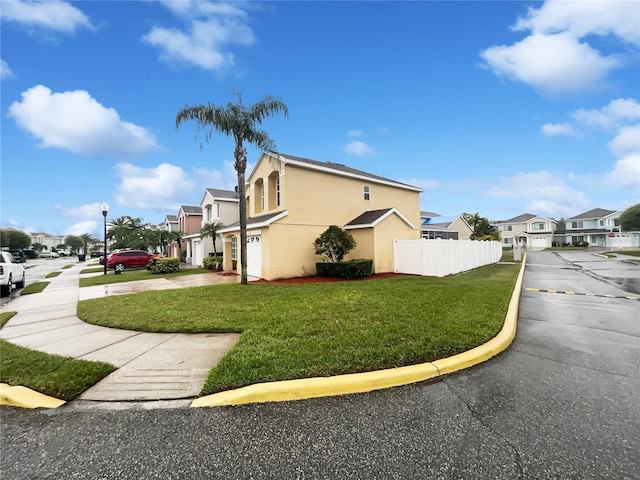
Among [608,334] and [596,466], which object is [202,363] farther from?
[608,334]

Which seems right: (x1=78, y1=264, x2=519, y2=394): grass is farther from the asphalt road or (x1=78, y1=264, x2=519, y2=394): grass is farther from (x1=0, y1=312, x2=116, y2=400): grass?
(x1=0, y1=312, x2=116, y2=400): grass

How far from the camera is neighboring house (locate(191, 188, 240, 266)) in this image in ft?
83.7

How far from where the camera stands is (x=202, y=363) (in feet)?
14.5

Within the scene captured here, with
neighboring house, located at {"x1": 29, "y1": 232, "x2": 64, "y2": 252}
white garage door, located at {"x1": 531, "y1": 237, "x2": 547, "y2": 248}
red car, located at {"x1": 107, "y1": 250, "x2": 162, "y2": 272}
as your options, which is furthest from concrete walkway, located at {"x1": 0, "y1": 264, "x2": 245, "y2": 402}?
neighboring house, located at {"x1": 29, "y1": 232, "x2": 64, "y2": 252}

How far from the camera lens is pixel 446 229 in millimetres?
38812

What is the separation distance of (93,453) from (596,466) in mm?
4374

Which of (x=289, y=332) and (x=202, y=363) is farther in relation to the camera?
(x=289, y=332)

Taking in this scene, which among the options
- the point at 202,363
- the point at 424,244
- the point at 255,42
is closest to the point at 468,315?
the point at 202,363

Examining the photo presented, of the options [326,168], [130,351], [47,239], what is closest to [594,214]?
[326,168]

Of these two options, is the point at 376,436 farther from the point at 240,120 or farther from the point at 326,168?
the point at 326,168

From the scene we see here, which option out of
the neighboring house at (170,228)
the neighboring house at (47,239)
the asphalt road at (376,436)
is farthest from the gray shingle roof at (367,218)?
the neighboring house at (47,239)

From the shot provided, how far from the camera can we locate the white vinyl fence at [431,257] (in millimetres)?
15367

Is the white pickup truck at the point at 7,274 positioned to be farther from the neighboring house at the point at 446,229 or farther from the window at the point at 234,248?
the neighboring house at the point at 446,229

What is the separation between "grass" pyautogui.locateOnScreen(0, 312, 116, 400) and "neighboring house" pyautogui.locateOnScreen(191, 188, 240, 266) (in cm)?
2059
